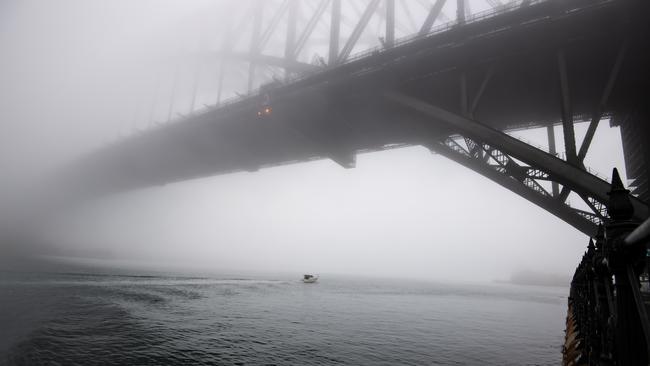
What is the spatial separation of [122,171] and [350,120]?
5396cm

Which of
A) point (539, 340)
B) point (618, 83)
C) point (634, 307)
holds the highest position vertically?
point (618, 83)

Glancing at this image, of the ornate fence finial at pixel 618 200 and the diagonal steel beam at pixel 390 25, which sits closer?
A: the ornate fence finial at pixel 618 200

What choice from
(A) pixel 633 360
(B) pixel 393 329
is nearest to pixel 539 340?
(B) pixel 393 329

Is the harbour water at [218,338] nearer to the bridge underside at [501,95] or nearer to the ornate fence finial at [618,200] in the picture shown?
the bridge underside at [501,95]

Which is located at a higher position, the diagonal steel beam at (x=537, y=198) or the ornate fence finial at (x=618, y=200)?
the diagonal steel beam at (x=537, y=198)

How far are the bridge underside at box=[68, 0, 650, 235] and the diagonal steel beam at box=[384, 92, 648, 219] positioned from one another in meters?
0.04

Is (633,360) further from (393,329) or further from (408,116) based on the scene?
(393,329)

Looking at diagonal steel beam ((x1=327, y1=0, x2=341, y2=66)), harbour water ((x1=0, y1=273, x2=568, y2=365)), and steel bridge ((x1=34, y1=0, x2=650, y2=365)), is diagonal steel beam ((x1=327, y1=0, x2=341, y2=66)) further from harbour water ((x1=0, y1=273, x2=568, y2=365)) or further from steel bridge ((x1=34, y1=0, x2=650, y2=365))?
harbour water ((x1=0, y1=273, x2=568, y2=365))

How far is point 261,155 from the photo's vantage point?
133 ft

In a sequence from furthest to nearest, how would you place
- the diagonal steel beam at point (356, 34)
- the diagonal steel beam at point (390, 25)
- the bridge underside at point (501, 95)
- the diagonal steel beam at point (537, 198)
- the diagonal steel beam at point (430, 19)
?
the diagonal steel beam at point (356, 34), the diagonal steel beam at point (390, 25), the diagonal steel beam at point (430, 19), the diagonal steel beam at point (537, 198), the bridge underside at point (501, 95)

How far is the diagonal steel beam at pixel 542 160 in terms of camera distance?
1105 centimetres

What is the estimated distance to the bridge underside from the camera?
1302 centimetres

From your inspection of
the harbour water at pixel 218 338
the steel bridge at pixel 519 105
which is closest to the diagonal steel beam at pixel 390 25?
the steel bridge at pixel 519 105

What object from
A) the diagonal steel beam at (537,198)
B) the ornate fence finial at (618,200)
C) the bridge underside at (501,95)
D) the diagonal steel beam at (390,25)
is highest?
the diagonal steel beam at (390,25)
